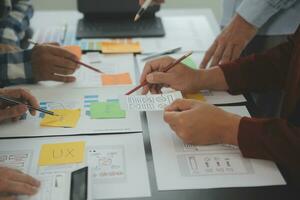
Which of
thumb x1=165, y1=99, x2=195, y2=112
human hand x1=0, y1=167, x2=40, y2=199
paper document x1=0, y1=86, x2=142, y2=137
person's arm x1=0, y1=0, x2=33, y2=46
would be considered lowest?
human hand x1=0, y1=167, x2=40, y2=199

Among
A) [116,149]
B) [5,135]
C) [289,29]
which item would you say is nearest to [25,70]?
[5,135]

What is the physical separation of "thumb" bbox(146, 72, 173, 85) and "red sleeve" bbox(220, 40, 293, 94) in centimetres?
18

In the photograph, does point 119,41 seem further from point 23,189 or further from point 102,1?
point 23,189

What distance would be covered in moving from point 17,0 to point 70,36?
0.29m

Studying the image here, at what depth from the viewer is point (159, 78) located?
3.67ft

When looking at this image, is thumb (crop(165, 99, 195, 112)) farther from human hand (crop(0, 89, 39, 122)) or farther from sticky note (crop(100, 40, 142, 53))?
sticky note (crop(100, 40, 142, 53))

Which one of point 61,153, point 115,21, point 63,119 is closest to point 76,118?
point 63,119

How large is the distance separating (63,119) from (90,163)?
20 centimetres

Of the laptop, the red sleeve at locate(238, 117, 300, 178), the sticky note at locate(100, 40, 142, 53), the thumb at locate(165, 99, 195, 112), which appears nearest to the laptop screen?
the laptop

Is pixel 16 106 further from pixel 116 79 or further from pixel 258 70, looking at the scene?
pixel 258 70

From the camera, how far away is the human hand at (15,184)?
757 millimetres

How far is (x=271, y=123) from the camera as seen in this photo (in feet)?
2.91

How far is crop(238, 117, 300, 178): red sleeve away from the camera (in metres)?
0.86

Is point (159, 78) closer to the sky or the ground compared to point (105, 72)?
closer to the ground
